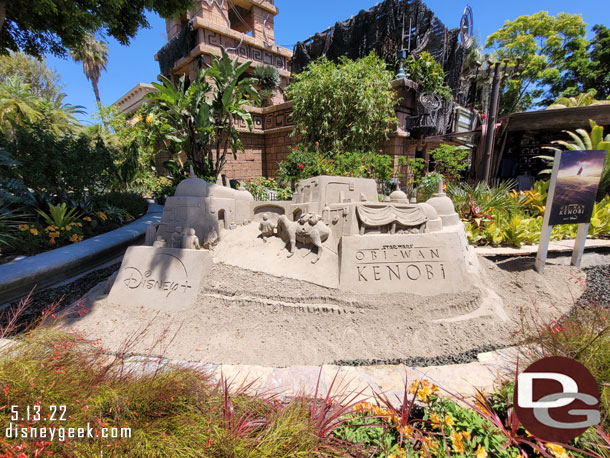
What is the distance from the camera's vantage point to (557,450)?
1.42m

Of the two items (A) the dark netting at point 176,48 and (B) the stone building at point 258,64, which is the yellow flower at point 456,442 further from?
(A) the dark netting at point 176,48

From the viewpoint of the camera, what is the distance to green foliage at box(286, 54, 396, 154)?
9.73 metres

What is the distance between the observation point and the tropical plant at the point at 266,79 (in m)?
12.9

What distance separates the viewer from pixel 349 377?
2.59 metres

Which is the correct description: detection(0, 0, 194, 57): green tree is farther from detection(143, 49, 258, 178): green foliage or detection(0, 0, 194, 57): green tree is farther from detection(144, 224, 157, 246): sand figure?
detection(144, 224, 157, 246): sand figure

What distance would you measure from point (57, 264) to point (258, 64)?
12.9 m

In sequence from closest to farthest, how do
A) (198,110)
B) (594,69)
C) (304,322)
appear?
(304,322) < (198,110) < (594,69)

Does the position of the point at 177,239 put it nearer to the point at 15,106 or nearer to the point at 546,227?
the point at 546,227

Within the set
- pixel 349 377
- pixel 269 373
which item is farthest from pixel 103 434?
pixel 349 377

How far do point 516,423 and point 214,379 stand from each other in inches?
89.6

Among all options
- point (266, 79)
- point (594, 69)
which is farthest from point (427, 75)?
point (594, 69)

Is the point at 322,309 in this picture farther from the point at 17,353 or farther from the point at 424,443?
the point at 17,353

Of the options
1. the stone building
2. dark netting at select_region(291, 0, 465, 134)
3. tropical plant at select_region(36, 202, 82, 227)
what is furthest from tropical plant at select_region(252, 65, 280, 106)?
tropical plant at select_region(36, 202, 82, 227)

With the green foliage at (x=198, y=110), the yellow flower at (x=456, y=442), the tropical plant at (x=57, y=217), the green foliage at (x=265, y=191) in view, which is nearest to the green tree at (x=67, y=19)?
the green foliage at (x=198, y=110)
